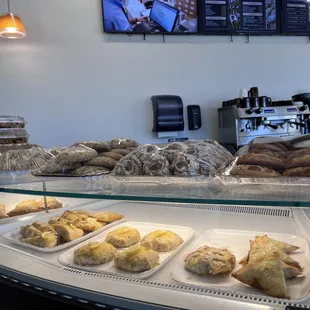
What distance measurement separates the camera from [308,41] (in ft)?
12.7

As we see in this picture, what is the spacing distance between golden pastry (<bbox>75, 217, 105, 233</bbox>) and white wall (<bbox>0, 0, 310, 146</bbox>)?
92.1 inches

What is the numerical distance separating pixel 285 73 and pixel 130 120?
2.01 meters

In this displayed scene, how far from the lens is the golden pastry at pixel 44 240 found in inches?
39.8

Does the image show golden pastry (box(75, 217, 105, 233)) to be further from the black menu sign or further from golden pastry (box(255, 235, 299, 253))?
the black menu sign

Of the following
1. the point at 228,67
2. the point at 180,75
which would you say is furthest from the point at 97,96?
the point at 228,67

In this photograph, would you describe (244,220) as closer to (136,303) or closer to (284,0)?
(136,303)

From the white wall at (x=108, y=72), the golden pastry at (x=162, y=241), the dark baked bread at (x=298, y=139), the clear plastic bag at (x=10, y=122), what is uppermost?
the white wall at (x=108, y=72)

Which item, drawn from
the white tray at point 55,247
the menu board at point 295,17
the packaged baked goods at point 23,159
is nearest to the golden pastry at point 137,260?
the white tray at point 55,247

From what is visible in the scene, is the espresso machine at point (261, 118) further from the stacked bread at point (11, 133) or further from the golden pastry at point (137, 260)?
the golden pastry at point (137, 260)

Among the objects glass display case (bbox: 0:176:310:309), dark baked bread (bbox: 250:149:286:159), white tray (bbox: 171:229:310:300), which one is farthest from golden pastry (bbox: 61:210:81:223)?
dark baked bread (bbox: 250:149:286:159)

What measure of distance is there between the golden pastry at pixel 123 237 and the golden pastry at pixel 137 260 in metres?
0.12

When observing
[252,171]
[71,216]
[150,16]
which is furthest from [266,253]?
[150,16]

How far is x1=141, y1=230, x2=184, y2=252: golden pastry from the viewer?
0.95 m

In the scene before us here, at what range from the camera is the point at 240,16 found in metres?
3.57
